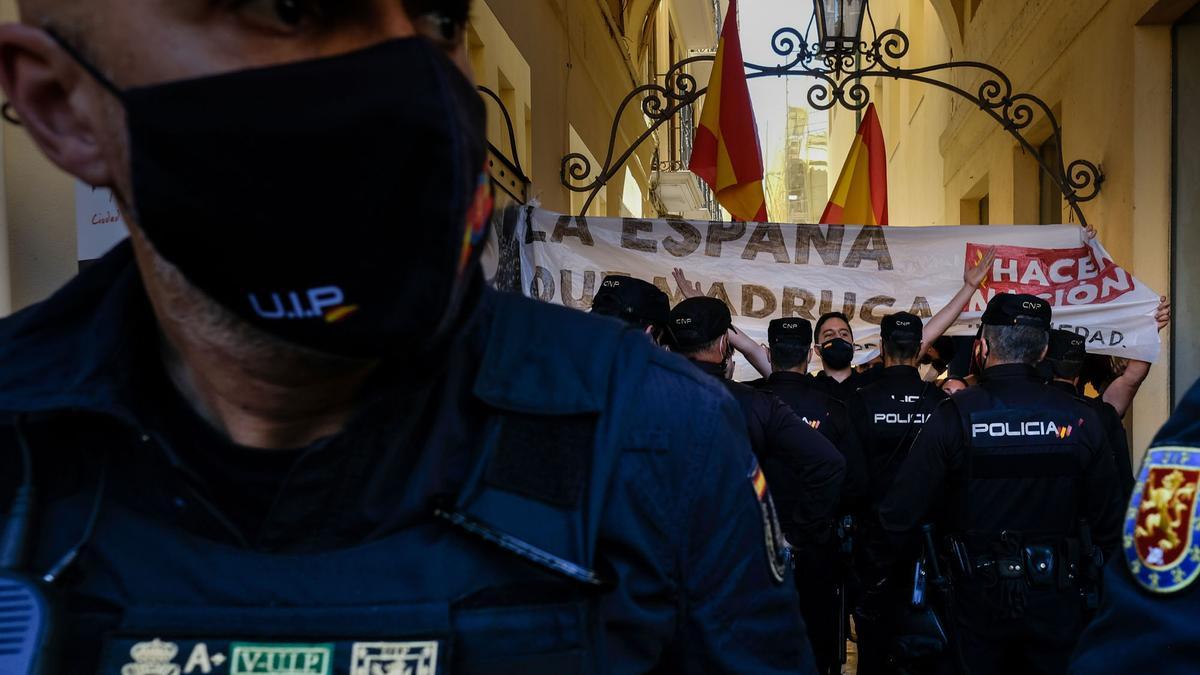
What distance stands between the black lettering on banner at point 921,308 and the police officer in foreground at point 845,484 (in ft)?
3.41

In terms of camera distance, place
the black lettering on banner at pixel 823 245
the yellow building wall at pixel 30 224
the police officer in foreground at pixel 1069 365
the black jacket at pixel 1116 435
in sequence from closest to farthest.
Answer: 1. the yellow building wall at pixel 30 224
2. the black jacket at pixel 1116 435
3. the police officer in foreground at pixel 1069 365
4. the black lettering on banner at pixel 823 245

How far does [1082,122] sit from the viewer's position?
24.6 feet

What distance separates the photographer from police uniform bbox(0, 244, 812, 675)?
110 centimetres

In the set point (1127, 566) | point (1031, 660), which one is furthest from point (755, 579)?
point (1031, 660)

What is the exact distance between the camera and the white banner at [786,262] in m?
6.33

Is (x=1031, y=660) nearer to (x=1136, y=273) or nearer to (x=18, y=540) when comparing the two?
(x=1136, y=273)

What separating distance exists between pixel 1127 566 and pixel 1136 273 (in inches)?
214

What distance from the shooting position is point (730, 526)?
1.18 meters

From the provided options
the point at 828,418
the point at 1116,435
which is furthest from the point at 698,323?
the point at 1116,435

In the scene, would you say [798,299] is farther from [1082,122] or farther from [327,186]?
[327,186]

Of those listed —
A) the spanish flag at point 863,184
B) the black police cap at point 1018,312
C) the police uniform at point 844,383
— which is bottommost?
the police uniform at point 844,383

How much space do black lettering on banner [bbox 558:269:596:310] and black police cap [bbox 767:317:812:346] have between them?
120 centimetres

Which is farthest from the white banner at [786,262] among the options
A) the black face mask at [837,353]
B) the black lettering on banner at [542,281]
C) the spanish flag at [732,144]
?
the spanish flag at [732,144]

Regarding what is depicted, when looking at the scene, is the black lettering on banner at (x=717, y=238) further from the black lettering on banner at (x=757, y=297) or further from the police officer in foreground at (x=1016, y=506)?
the police officer in foreground at (x=1016, y=506)
